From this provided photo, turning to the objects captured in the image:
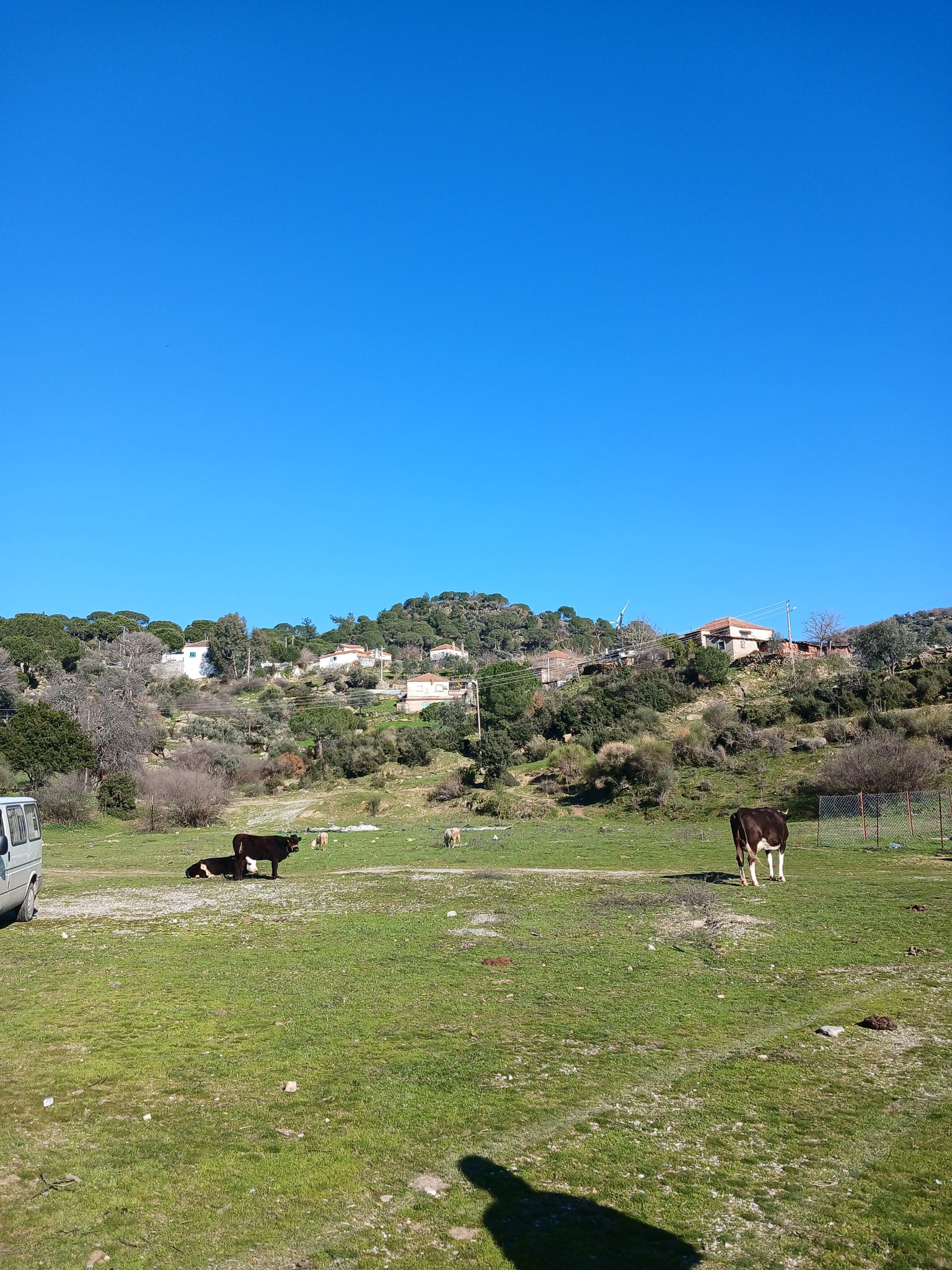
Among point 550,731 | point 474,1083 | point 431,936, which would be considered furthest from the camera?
point 550,731

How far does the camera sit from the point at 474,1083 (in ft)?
24.7

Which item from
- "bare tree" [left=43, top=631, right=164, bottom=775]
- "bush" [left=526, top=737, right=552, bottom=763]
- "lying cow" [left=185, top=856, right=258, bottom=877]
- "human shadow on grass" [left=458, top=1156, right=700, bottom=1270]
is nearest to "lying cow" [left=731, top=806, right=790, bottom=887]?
"lying cow" [left=185, top=856, right=258, bottom=877]

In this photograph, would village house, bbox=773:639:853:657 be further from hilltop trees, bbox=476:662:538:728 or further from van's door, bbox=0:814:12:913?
van's door, bbox=0:814:12:913

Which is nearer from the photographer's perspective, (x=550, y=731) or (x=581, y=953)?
(x=581, y=953)

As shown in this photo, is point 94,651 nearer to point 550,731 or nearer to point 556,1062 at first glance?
point 550,731

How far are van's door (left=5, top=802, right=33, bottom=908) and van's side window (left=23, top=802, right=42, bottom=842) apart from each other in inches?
8.7

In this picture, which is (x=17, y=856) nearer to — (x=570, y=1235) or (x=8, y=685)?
(x=570, y=1235)

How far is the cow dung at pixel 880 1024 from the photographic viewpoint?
29.0ft

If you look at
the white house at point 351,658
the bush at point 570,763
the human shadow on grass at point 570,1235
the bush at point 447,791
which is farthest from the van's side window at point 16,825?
the white house at point 351,658

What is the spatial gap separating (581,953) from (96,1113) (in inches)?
299

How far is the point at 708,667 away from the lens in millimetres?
67062

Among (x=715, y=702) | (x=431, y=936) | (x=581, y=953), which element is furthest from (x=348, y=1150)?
(x=715, y=702)

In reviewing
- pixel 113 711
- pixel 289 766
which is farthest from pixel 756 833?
pixel 289 766

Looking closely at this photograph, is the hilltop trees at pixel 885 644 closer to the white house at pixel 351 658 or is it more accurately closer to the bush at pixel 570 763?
the bush at pixel 570 763
